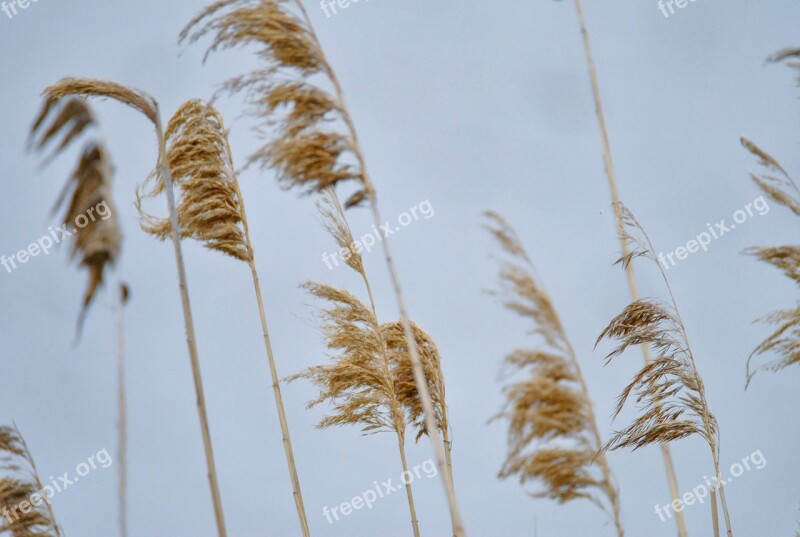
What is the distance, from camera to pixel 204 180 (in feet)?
18.9

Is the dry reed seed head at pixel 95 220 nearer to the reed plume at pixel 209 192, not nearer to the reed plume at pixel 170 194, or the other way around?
the reed plume at pixel 170 194

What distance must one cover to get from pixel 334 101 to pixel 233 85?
487 mm

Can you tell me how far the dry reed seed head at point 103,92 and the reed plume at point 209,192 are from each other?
4.80 ft

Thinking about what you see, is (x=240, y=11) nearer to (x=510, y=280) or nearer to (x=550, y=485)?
(x=510, y=280)

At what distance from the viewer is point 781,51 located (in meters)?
4.72

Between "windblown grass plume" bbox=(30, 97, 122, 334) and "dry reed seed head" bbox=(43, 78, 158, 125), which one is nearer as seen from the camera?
"windblown grass plume" bbox=(30, 97, 122, 334)

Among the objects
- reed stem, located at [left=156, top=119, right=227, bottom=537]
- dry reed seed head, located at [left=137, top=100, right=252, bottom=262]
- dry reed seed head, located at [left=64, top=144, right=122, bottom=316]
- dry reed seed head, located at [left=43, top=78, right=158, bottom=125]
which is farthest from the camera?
dry reed seed head, located at [left=137, top=100, right=252, bottom=262]

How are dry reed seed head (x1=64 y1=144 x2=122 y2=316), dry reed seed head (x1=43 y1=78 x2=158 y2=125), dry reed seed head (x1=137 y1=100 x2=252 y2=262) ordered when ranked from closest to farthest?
dry reed seed head (x1=64 y1=144 x2=122 y2=316), dry reed seed head (x1=43 y1=78 x2=158 y2=125), dry reed seed head (x1=137 y1=100 x2=252 y2=262)

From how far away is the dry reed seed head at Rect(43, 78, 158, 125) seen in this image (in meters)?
4.19

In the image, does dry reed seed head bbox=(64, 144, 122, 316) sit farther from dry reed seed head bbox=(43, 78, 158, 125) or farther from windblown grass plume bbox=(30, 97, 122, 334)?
dry reed seed head bbox=(43, 78, 158, 125)

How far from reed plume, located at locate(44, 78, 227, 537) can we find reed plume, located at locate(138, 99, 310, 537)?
147cm

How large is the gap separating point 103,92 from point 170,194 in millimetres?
678

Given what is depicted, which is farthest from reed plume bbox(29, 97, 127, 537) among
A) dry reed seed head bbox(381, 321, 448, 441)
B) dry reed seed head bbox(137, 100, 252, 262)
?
dry reed seed head bbox(381, 321, 448, 441)

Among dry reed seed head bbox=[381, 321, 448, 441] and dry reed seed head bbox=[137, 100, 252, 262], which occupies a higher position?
dry reed seed head bbox=[137, 100, 252, 262]
